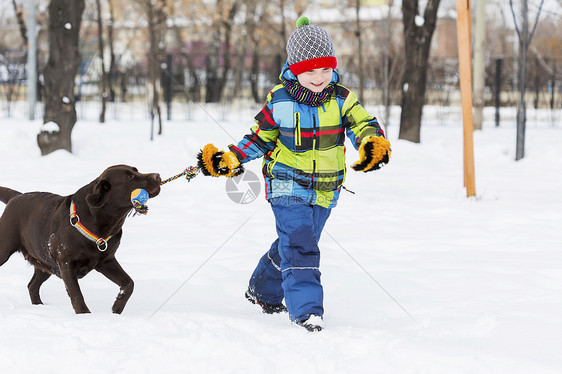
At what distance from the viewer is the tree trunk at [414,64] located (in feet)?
39.7

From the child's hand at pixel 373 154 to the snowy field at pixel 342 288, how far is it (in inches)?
30.7

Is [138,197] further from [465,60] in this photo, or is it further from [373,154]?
[465,60]

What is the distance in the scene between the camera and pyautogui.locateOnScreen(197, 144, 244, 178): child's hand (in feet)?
11.1

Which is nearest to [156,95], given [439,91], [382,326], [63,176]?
[63,176]

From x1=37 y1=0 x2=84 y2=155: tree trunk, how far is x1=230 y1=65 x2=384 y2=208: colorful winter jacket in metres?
7.66

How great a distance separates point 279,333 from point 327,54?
1.37 m

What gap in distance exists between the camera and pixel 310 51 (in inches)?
131

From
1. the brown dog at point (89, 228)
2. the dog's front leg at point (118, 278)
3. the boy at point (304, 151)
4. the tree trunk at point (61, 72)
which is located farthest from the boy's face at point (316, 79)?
the tree trunk at point (61, 72)

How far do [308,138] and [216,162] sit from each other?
18.8 inches

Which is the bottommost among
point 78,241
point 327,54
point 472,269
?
point 472,269

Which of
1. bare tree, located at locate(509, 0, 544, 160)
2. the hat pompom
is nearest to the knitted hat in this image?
the hat pompom

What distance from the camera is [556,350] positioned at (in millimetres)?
3088

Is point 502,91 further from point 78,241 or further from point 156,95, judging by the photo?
point 78,241

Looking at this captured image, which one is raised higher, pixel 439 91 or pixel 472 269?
pixel 439 91
